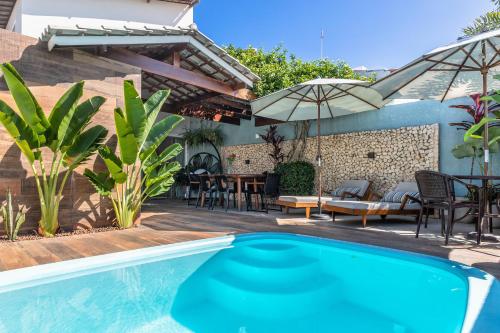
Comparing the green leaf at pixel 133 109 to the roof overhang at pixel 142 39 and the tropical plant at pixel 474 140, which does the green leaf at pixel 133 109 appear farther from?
the tropical plant at pixel 474 140

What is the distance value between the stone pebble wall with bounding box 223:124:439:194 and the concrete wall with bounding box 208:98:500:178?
0.57 ft

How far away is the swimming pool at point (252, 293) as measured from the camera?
9.19 ft

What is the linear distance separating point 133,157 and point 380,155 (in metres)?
7.38

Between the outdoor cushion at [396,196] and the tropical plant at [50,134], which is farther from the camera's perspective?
the outdoor cushion at [396,196]

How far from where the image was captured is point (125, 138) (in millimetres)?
5777

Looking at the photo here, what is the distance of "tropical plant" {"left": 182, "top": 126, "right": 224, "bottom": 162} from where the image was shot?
1598cm

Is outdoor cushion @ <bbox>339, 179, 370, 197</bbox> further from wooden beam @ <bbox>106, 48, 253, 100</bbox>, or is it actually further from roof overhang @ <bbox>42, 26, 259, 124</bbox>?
wooden beam @ <bbox>106, 48, 253, 100</bbox>

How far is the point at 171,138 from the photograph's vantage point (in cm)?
1741

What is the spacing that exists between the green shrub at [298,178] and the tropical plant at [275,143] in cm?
88

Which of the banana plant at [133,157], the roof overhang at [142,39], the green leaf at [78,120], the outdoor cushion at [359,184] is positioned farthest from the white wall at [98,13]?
the outdoor cushion at [359,184]

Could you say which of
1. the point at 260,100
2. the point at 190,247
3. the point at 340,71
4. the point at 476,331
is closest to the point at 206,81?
the point at 260,100

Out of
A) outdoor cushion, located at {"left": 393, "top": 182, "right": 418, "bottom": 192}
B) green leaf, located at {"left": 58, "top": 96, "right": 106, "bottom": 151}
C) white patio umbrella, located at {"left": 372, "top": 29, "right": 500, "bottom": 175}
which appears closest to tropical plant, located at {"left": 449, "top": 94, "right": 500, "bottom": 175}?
outdoor cushion, located at {"left": 393, "top": 182, "right": 418, "bottom": 192}

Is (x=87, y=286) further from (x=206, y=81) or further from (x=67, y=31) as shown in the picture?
(x=206, y=81)

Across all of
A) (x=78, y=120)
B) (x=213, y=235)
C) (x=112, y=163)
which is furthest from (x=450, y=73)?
(x=78, y=120)
